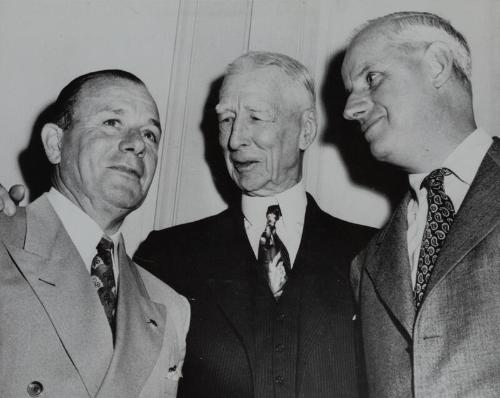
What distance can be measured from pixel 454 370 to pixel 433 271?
10.4 inches

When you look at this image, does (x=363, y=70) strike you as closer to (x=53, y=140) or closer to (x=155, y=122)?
(x=155, y=122)

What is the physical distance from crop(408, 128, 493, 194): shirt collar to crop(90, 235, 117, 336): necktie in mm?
1143

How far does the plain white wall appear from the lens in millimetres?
2643

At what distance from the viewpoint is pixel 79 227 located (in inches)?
70.4

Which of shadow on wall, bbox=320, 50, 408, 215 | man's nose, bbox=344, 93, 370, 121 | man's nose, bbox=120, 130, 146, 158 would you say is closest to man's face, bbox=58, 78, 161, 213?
man's nose, bbox=120, 130, 146, 158

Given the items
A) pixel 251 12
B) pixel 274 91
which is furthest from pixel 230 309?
pixel 251 12

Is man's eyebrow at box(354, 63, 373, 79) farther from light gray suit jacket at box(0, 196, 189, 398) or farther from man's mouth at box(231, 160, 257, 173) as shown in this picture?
light gray suit jacket at box(0, 196, 189, 398)

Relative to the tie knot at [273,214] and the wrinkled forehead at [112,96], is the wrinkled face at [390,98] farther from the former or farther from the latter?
the wrinkled forehead at [112,96]

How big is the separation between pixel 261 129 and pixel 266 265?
0.56 meters

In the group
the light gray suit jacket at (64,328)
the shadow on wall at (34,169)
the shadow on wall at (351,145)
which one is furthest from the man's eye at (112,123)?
the shadow on wall at (351,145)

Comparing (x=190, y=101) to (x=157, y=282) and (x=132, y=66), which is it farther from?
(x=157, y=282)

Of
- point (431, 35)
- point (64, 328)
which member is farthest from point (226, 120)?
point (64, 328)

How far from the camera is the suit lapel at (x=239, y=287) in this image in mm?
1792

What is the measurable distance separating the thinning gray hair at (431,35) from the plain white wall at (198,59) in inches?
34.2
